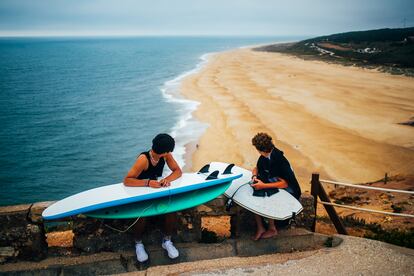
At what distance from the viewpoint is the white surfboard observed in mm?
4754

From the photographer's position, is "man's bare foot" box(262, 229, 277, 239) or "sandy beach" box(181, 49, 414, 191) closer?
"man's bare foot" box(262, 229, 277, 239)

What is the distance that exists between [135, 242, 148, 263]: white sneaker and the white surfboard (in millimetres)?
1523

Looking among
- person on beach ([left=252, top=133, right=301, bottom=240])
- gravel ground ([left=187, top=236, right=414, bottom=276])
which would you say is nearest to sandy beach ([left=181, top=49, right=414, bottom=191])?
gravel ground ([left=187, top=236, right=414, bottom=276])

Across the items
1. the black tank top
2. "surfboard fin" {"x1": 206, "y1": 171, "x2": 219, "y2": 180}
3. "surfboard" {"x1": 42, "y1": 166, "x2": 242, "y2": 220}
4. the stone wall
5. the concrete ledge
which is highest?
the black tank top

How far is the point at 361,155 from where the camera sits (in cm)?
1462

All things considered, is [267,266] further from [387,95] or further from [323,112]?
[387,95]

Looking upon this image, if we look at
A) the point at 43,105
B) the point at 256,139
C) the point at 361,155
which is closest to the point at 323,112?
the point at 361,155

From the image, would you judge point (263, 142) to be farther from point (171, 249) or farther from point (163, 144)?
point (171, 249)

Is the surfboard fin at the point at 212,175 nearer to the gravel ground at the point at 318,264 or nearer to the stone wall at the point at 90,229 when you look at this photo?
the stone wall at the point at 90,229

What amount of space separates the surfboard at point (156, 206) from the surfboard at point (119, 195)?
9cm

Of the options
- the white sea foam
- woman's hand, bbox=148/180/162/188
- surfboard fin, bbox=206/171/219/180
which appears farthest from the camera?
the white sea foam

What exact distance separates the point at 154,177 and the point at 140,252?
1.15 m

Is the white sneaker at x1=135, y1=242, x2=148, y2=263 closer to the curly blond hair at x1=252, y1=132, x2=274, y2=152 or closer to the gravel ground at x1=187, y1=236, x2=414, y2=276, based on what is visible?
the gravel ground at x1=187, y1=236, x2=414, y2=276

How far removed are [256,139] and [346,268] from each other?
89.4 inches
